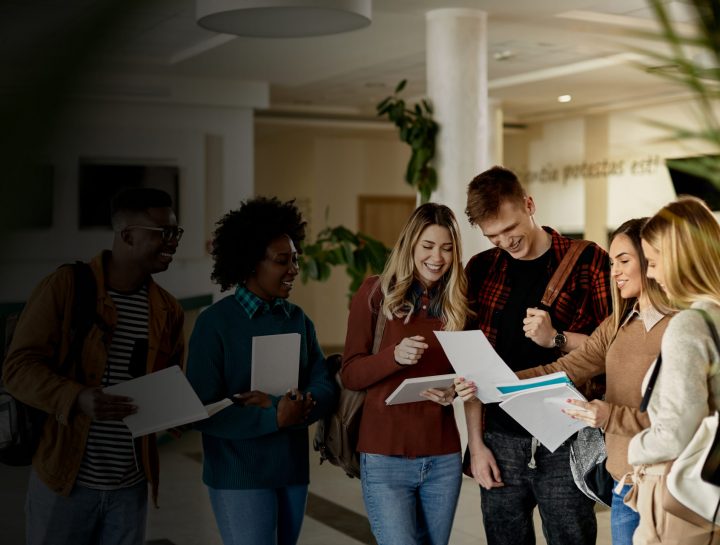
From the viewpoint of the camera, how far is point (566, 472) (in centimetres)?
280

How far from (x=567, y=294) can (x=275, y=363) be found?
963 millimetres

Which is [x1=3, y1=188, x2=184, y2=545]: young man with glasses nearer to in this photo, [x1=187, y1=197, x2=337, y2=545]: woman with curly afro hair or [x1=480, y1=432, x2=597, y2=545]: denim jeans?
[x1=187, y1=197, x2=337, y2=545]: woman with curly afro hair

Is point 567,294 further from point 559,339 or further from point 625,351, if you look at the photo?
point 625,351

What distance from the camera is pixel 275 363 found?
8.77 ft

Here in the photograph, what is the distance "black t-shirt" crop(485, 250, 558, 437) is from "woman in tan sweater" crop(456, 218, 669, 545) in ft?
0.97

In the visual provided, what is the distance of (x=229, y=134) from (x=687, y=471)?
8953 mm

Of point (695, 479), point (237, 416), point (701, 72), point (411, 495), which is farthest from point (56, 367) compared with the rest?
point (701, 72)

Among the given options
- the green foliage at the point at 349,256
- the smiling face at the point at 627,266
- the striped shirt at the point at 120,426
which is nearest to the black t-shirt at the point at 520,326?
the smiling face at the point at 627,266

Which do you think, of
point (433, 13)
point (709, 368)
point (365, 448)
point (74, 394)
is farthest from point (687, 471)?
point (433, 13)

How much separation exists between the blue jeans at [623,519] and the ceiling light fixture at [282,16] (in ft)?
11.2

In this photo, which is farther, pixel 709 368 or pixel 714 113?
pixel 709 368

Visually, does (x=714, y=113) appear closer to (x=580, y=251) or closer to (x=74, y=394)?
(x=74, y=394)

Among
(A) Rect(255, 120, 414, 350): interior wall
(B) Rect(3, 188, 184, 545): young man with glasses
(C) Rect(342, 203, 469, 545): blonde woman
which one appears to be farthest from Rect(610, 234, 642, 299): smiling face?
(A) Rect(255, 120, 414, 350): interior wall

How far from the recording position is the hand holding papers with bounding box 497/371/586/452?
2453 millimetres
